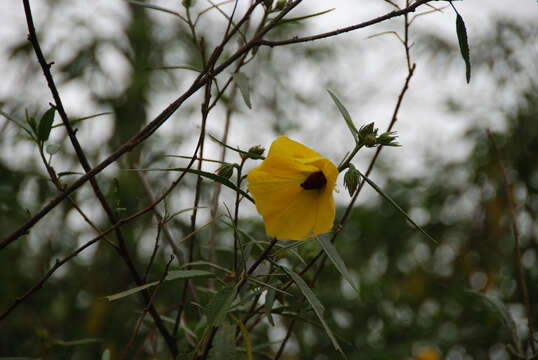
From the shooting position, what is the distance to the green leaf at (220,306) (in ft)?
1.69

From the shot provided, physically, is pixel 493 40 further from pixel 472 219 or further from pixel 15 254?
pixel 15 254

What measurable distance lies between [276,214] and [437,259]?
1558 mm

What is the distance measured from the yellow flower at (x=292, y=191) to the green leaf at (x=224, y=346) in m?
0.14

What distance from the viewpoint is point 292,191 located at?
62 cm

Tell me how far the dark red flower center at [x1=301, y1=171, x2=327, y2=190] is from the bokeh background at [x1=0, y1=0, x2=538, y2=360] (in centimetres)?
70

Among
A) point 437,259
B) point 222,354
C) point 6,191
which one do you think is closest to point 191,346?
point 222,354

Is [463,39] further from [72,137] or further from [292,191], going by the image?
[72,137]

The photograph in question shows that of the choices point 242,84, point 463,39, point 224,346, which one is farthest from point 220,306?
point 463,39

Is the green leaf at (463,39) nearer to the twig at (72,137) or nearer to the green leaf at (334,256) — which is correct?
the green leaf at (334,256)

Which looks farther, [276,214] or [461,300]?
[461,300]

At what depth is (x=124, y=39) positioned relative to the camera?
2494 millimetres

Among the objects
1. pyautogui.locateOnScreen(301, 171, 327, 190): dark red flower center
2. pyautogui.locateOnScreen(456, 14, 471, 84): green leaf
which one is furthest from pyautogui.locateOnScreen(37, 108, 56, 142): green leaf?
pyautogui.locateOnScreen(456, 14, 471, 84): green leaf

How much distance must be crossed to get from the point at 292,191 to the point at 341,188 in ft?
2.19

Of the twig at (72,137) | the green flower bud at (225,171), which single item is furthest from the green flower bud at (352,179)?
Answer: the twig at (72,137)
